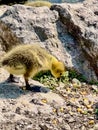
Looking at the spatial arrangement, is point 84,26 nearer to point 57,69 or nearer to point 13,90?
point 57,69

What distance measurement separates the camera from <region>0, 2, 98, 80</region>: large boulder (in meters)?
8.36

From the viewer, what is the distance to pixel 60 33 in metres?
8.75

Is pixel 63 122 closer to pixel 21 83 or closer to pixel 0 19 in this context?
pixel 21 83

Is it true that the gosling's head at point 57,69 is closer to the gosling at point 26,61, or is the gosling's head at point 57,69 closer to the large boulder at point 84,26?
the gosling at point 26,61

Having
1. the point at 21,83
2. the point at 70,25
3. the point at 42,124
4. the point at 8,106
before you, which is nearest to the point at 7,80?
the point at 21,83

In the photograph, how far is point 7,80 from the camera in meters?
7.43

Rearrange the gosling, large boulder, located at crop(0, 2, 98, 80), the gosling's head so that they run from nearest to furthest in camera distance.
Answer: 1. the gosling
2. the gosling's head
3. large boulder, located at crop(0, 2, 98, 80)

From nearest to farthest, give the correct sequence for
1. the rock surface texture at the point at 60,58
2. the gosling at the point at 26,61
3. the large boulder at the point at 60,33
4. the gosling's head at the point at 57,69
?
the rock surface texture at the point at 60,58 < the gosling at the point at 26,61 < the gosling's head at the point at 57,69 < the large boulder at the point at 60,33

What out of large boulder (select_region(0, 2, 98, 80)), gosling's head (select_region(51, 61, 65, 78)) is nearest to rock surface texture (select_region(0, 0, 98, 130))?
large boulder (select_region(0, 2, 98, 80))

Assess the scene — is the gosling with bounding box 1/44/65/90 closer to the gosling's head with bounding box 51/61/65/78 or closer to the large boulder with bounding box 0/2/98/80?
the gosling's head with bounding box 51/61/65/78

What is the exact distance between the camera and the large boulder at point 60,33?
8.36 meters

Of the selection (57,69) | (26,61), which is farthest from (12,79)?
(57,69)

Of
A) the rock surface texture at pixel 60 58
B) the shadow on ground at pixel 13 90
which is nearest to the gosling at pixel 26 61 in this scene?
the shadow on ground at pixel 13 90

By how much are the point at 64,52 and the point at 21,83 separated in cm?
134
